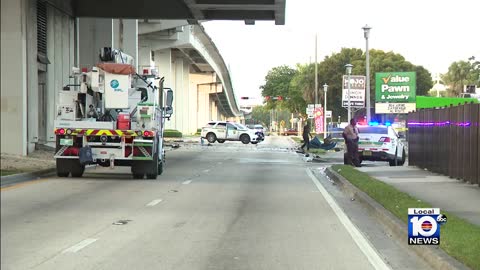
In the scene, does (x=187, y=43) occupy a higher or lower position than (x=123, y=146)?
higher

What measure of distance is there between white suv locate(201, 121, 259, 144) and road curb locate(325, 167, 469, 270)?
3543 cm

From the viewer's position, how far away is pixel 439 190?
14.5 metres

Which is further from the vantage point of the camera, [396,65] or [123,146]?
[396,65]

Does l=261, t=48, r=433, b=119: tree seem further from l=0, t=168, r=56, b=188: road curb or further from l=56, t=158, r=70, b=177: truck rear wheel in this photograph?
l=56, t=158, r=70, b=177: truck rear wheel

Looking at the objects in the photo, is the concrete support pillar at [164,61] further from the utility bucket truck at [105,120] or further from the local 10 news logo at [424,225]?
the local 10 news logo at [424,225]

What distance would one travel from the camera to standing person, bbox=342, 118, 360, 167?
2245cm

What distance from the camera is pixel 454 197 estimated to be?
13102 mm

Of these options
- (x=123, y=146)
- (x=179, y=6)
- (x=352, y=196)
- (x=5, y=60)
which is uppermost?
(x=179, y=6)

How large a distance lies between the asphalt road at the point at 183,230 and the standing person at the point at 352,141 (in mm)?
6475

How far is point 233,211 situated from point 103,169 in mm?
10941

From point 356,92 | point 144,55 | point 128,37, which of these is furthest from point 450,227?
point 144,55

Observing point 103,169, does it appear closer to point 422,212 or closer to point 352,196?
point 352,196

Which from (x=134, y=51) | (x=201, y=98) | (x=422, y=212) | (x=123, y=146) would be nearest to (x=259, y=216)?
Result: (x=422, y=212)

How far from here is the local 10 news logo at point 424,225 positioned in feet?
21.5
